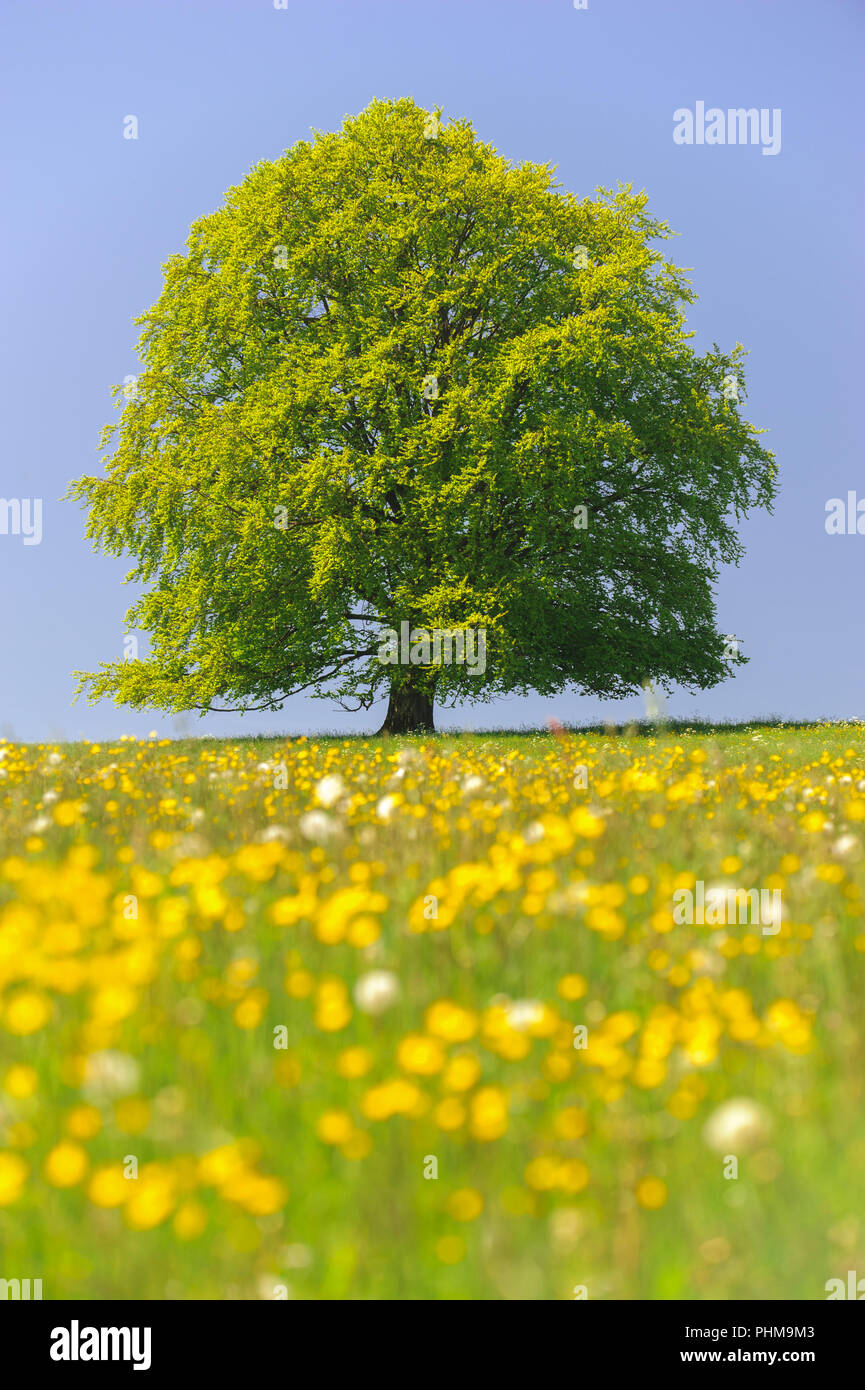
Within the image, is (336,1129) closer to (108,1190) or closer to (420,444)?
(108,1190)

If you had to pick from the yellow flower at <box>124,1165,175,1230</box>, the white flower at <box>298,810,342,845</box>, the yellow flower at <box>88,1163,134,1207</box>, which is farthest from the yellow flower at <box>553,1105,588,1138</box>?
the white flower at <box>298,810,342,845</box>

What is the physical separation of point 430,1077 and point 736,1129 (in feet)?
3.26

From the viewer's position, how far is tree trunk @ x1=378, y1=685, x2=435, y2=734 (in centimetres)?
2139

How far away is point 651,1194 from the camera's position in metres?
2.63

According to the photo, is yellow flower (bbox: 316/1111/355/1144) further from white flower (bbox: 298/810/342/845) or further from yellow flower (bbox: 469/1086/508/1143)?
white flower (bbox: 298/810/342/845)

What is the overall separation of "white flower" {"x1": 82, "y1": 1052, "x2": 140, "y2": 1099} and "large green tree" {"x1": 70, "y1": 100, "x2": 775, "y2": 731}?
15.3 meters

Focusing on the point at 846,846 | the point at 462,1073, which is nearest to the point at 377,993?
the point at 462,1073

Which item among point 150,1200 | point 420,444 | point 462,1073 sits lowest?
point 150,1200

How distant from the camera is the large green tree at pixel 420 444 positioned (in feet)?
63.2

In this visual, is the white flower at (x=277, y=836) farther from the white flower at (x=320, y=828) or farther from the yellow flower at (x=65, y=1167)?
the yellow flower at (x=65, y=1167)

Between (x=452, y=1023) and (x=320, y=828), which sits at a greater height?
(x=320, y=828)

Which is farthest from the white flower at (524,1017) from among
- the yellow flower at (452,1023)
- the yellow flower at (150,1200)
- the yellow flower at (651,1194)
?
the yellow flower at (150,1200)

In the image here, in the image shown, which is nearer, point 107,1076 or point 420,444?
point 107,1076
